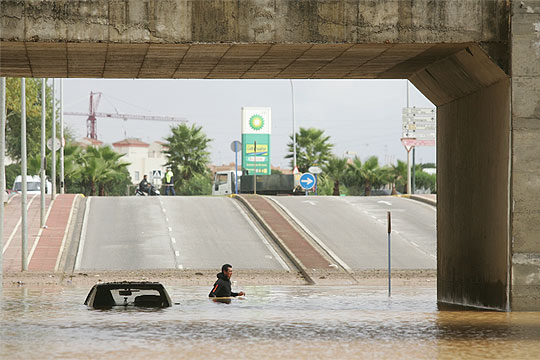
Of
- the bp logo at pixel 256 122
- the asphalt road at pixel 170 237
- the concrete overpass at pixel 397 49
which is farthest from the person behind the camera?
the bp logo at pixel 256 122

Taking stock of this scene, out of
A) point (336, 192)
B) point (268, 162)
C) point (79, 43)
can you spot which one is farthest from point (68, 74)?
point (336, 192)

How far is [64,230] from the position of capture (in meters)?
40.7

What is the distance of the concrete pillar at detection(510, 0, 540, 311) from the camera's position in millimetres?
18656

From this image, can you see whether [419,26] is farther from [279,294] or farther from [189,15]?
[279,294]

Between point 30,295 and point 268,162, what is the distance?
194ft

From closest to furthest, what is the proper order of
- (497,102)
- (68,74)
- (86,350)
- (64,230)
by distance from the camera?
1. (86,350)
2. (497,102)
3. (68,74)
4. (64,230)

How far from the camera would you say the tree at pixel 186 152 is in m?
113

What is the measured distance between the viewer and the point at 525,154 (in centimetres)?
1881

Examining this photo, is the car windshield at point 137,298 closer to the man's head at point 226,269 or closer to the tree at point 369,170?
the man's head at point 226,269

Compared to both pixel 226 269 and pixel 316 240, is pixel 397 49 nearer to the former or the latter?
pixel 226 269

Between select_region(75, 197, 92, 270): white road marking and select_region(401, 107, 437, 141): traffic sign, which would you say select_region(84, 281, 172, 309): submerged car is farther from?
select_region(401, 107, 437, 141): traffic sign

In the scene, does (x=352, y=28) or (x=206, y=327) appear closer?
(x=206, y=327)

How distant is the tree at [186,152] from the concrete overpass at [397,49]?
92079 mm

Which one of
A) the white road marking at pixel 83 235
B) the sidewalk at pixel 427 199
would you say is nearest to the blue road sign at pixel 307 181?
the sidewalk at pixel 427 199
